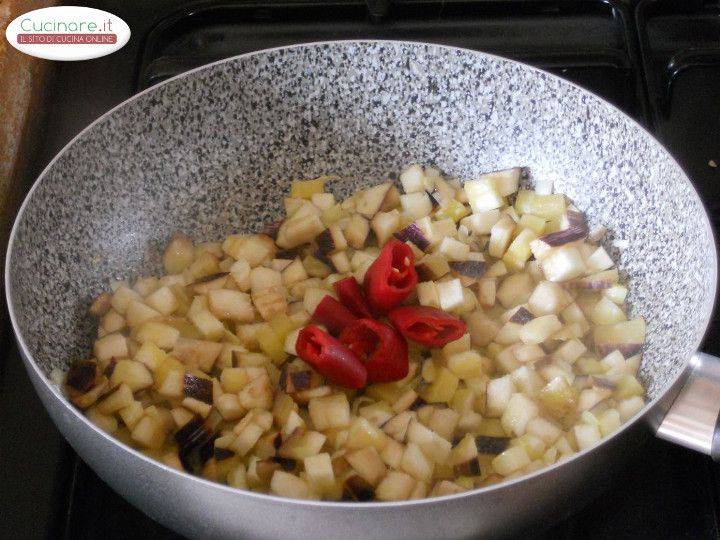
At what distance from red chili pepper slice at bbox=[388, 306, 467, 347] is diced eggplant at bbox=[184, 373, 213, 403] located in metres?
0.24

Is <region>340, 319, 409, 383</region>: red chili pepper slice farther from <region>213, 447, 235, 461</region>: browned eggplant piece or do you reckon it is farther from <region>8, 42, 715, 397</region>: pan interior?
<region>8, 42, 715, 397</region>: pan interior

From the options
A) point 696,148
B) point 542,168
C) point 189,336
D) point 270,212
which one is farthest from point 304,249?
point 696,148

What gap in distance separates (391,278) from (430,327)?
8 cm

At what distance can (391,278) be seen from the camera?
1066mm

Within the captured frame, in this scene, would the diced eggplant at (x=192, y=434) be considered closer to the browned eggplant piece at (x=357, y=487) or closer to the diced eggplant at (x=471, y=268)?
the browned eggplant piece at (x=357, y=487)

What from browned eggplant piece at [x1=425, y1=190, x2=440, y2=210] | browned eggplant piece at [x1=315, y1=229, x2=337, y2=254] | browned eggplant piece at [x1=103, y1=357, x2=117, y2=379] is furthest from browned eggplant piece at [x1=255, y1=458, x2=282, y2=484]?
browned eggplant piece at [x1=425, y1=190, x2=440, y2=210]

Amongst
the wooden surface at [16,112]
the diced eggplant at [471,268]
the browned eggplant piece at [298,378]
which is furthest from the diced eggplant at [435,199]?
the wooden surface at [16,112]

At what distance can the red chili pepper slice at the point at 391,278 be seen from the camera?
1062mm

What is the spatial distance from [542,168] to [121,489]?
2.31ft

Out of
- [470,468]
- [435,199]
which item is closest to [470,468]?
[470,468]

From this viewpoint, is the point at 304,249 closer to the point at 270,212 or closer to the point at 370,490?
the point at 270,212

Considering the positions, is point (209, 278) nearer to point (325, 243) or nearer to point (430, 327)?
point (325, 243)

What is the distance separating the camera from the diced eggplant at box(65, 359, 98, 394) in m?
0.99

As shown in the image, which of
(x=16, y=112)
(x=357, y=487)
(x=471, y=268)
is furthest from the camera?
(x=16, y=112)
